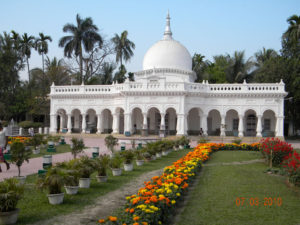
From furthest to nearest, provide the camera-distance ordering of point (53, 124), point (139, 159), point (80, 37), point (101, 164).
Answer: point (80, 37), point (53, 124), point (139, 159), point (101, 164)

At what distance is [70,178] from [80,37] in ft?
127

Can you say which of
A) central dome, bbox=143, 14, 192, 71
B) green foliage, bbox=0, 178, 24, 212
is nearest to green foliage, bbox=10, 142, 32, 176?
green foliage, bbox=0, 178, 24, 212

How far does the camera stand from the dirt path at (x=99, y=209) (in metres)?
6.07

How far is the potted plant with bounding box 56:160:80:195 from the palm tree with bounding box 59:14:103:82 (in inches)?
1434

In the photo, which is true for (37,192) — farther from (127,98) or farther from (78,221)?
(127,98)

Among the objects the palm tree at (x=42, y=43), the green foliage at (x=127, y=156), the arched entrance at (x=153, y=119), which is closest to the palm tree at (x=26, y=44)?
the palm tree at (x=42, y=43)

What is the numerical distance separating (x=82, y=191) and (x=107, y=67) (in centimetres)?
3828

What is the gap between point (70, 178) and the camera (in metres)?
7.61

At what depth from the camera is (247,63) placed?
139ft

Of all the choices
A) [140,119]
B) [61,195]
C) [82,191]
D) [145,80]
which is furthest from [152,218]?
[140,119]

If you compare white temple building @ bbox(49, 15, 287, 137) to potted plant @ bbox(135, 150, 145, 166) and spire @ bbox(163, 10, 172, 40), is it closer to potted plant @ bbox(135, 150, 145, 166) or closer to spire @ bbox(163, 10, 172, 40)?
spire @ bbox(163, 10, 172, 40)

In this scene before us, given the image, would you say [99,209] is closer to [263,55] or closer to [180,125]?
[180,125]
